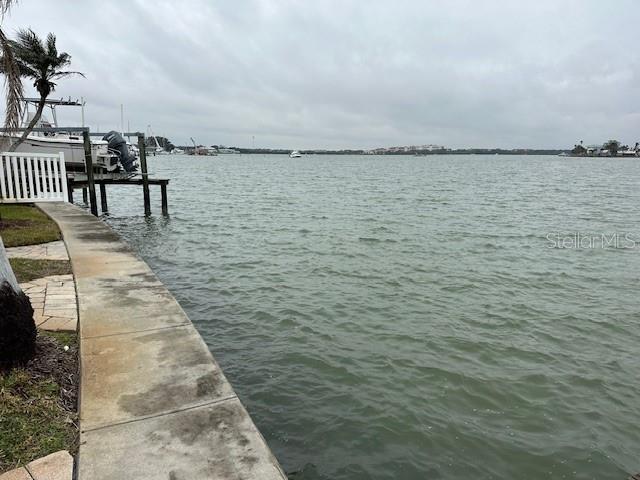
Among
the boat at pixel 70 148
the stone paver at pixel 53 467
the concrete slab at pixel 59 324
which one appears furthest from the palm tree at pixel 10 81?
the boat at pixel 70 148

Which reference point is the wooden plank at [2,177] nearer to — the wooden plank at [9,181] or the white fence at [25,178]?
the white fence at [25,178]

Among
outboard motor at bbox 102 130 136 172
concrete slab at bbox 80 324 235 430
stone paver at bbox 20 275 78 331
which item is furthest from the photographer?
outboard motor at bbox 102 130 136 172

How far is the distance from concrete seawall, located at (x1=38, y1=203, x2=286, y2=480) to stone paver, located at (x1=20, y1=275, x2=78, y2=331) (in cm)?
13

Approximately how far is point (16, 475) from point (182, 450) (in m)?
0.88

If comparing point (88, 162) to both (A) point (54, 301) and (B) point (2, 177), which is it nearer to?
(B) point (2, 177)

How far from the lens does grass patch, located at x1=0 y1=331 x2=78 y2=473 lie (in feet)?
8.98

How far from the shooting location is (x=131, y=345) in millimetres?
4156

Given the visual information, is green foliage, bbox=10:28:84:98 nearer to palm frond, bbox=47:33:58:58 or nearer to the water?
palm frond, bbox=47:33:58:58

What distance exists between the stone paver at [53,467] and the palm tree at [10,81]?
4.32 meters

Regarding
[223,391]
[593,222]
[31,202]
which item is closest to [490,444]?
[223,391]

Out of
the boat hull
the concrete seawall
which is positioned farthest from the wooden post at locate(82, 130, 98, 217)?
the concrete seawall

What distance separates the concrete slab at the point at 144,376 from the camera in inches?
126

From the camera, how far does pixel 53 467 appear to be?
102 inches

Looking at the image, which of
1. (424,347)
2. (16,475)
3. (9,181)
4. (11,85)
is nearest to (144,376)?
(16,475)
